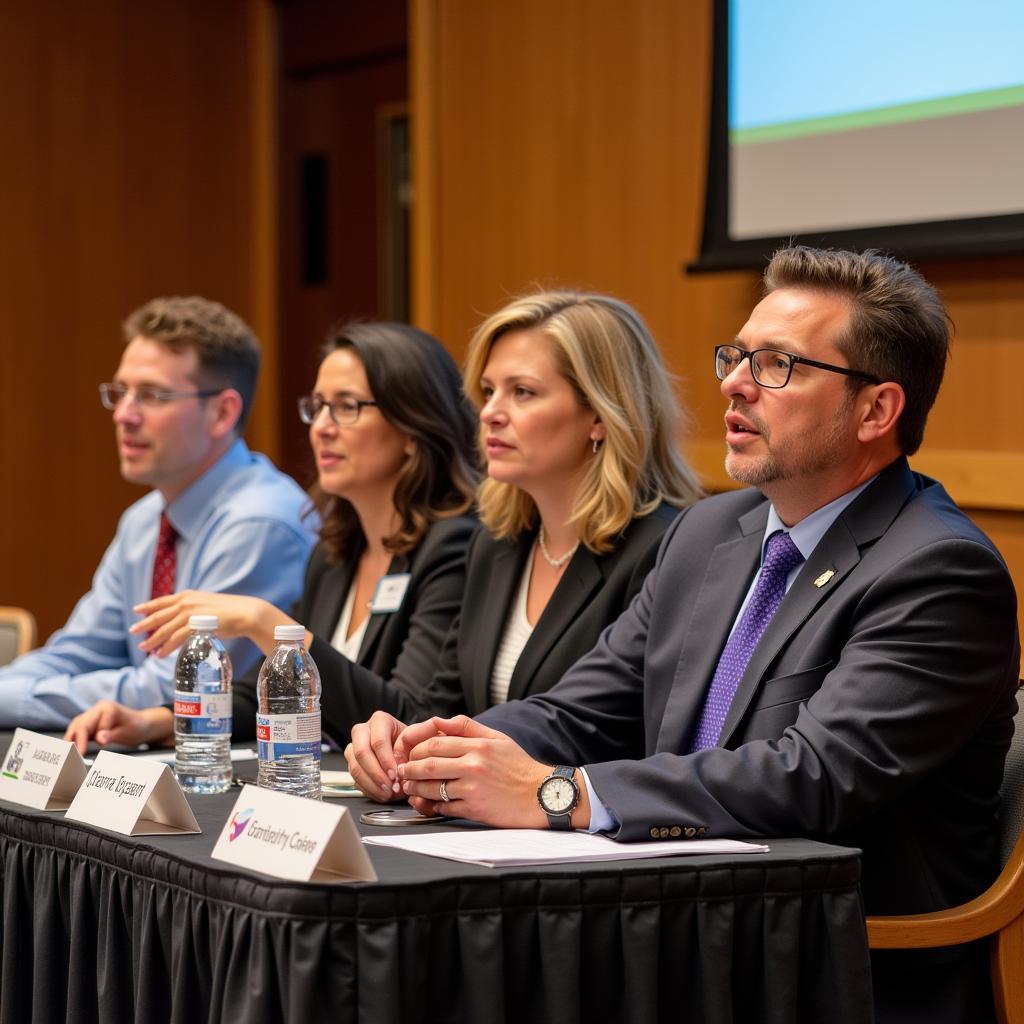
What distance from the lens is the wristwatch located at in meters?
1.89

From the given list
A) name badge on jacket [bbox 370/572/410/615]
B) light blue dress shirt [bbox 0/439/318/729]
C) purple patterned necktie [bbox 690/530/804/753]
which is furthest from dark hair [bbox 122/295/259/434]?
purple patterned necktie [bbox 690/530/804/753]

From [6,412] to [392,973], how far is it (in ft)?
16.0

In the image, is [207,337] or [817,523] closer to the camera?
[817,523]

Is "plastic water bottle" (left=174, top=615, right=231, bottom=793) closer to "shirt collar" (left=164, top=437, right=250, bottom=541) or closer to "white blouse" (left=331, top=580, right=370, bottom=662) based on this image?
"white blouse" (left=331, top=580, right=370, bottom=662)

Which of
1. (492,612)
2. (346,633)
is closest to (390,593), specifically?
(346,633)

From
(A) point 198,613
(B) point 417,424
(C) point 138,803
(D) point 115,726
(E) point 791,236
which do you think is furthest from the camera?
(E) point 791,236

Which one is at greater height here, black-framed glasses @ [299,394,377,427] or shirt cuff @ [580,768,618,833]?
black-framed glasses @ [299,394,377,427]

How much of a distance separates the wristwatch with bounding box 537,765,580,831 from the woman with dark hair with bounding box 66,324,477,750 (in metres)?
1.04

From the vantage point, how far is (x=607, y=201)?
4.77 m

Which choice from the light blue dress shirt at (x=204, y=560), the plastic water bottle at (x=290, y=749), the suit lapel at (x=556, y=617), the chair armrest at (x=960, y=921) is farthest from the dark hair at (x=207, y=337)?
the chair armrest at (x=960, y=921)

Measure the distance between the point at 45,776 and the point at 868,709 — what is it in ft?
3.71

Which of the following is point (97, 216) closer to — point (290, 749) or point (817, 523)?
point (290, 749)

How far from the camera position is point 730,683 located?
2.18 meters

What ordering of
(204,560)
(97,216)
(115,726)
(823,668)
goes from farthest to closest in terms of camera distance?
(97,216)
(204,560)
(115,726)
(823,668)
